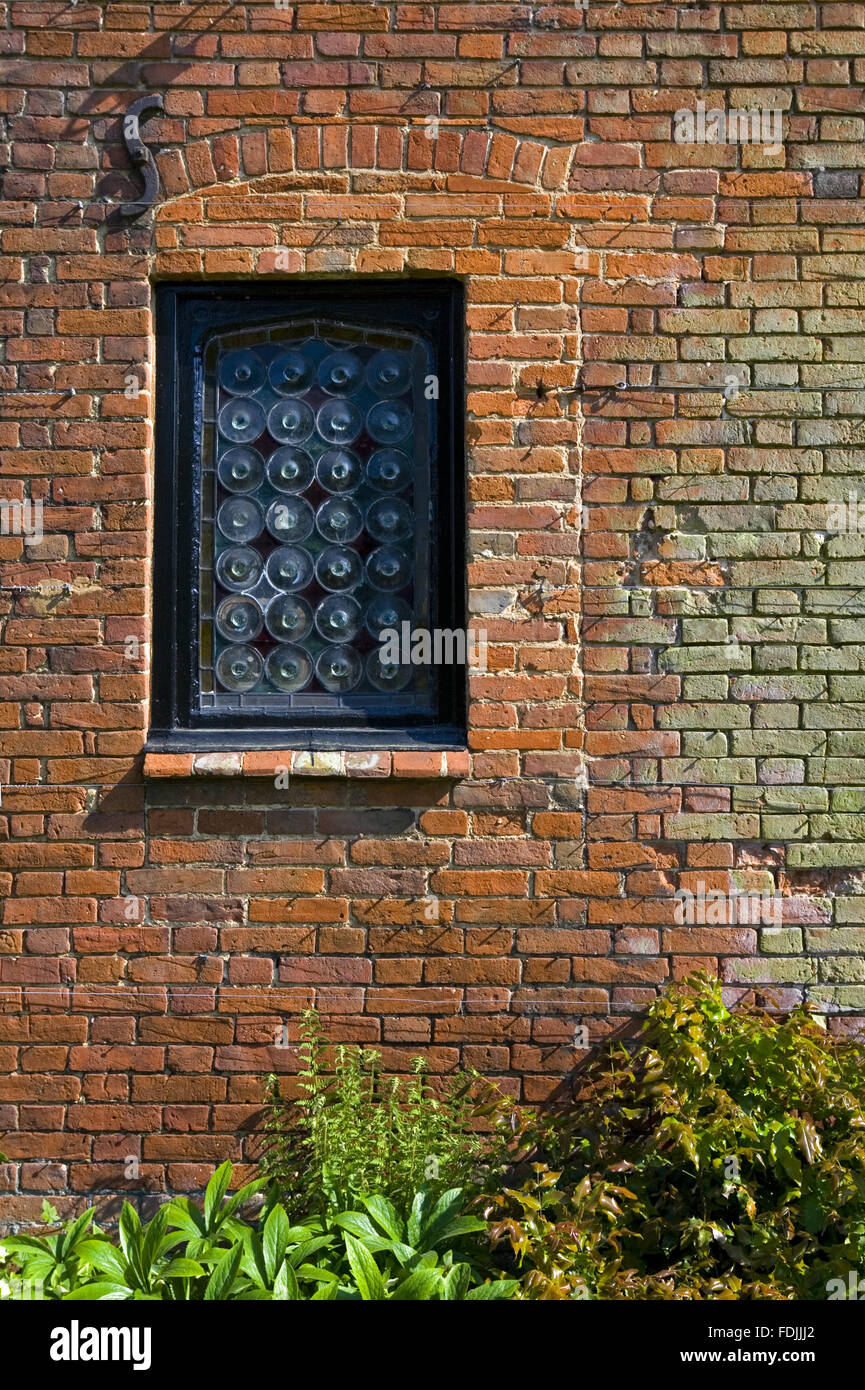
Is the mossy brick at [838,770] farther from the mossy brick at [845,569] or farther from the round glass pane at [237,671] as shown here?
the round glass pane at [237,671]

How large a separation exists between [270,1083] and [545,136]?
3.29 m

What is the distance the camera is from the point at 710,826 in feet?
11.8

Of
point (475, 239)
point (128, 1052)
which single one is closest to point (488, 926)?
point (128, 1052)

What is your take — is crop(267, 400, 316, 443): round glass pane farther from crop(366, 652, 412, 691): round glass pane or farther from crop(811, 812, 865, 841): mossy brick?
crop(811, 812, 865, 841): mossy brick

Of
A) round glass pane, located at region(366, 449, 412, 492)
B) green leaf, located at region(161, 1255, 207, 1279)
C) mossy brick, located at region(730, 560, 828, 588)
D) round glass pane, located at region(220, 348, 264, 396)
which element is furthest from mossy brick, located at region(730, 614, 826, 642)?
green leaf, located at region(161, 1255, 207, 1279)

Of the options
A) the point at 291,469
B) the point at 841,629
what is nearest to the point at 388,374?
the point at 291,469

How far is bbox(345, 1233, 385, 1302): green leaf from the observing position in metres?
2.70

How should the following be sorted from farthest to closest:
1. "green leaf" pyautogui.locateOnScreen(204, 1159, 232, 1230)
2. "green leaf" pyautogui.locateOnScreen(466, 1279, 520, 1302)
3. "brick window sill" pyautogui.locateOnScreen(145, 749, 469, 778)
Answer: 1. "brick window sill" pyautogui.locateOnScreen(145, 749, 469, 778)
2. "green leaf" pyautogui.locateOnScreen(204, 1159, 232, 1230)
3. "green leaf" pyautogui.locateOnScreen(466, 1279, 520, 1302)

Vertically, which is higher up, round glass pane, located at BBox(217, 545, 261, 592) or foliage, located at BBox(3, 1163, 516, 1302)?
round glass pane, located at BBox(217, 545, 261, 592)

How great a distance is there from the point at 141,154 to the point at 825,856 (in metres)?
3.32

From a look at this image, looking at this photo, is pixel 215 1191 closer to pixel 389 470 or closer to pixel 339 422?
pixel 389 470

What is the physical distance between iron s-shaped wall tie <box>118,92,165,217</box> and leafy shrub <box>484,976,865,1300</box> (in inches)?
125

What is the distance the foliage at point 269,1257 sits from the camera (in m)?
2.74

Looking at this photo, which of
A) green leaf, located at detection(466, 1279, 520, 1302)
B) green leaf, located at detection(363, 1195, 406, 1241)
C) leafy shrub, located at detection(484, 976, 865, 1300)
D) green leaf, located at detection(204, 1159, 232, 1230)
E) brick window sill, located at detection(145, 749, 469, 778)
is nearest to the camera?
green leaf, located at detection(466, 1279, 520, 1302)
